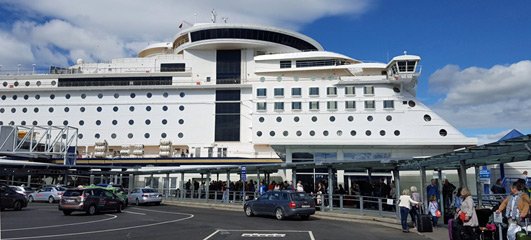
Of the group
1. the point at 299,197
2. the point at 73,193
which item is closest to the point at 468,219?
the point at 299,197

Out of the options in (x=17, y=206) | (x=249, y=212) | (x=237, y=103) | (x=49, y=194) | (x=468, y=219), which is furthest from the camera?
(x=237, y=103)

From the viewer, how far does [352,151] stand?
32.4 meters

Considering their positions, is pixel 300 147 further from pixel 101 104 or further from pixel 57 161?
pixel 57 161

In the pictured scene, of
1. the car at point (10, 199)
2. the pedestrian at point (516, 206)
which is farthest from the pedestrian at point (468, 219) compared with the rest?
the car at point (10, 199)

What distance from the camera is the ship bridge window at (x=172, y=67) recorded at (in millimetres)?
42134

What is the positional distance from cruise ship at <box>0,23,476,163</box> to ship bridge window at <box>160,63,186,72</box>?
100 mm

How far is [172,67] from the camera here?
139 ft

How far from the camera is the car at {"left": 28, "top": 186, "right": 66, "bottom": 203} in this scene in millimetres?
29750

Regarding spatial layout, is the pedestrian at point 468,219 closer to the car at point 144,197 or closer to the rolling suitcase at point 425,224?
the rolling suitcase at point 425,224

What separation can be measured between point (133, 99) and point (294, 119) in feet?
51.5

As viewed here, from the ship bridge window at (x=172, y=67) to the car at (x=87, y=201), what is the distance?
76.2 feet

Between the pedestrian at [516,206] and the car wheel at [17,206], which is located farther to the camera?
the car wheel at [17,206]

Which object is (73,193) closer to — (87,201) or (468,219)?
(87,201)

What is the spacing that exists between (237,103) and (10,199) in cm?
2179
